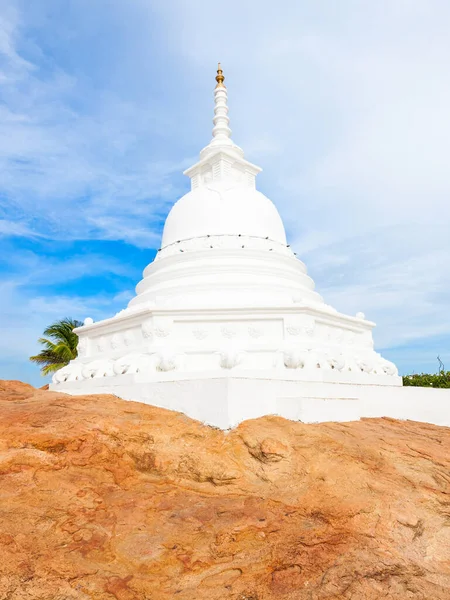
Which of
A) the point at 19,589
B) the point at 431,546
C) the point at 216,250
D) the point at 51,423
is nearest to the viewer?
the point at 19,589

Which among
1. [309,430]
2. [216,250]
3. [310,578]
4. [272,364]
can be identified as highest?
[216,250]

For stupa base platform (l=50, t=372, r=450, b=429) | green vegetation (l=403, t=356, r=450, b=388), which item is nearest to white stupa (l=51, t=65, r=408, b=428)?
stupa base platform (l=50, t=372, r=450, b=429)

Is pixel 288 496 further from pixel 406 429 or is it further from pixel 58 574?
pixel 406 429

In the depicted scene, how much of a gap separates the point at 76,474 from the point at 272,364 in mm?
6203

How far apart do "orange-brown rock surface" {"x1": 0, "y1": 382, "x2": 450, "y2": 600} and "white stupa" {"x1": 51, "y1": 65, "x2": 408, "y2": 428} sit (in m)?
0.75

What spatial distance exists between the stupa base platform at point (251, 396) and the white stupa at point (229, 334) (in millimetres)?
24

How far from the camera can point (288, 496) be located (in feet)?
25.3

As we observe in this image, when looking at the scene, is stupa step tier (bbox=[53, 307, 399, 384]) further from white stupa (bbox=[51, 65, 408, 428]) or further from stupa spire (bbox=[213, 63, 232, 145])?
stupa spire (bbox=[213, 63, 232, 145])

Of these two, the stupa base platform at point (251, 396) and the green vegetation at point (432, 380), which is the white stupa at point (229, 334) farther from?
the green vegetation at point (432, 380)

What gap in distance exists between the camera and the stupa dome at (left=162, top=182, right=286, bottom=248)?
17.3 m

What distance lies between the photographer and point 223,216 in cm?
1741

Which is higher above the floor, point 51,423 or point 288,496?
point 51,423

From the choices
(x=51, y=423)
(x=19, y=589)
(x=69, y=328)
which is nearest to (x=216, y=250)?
(x=51, y=423)

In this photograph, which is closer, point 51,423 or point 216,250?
point 51,423
